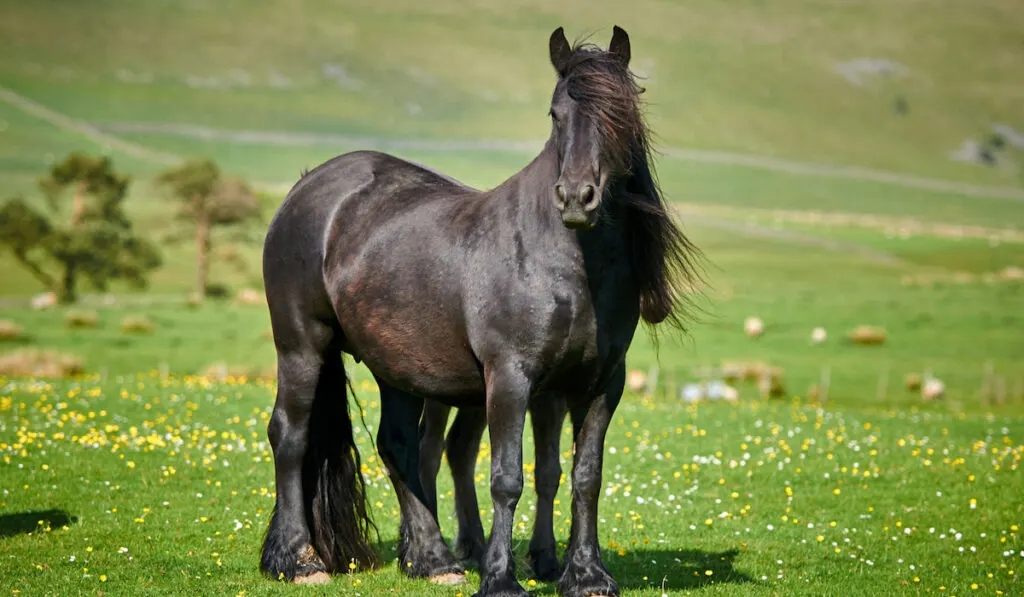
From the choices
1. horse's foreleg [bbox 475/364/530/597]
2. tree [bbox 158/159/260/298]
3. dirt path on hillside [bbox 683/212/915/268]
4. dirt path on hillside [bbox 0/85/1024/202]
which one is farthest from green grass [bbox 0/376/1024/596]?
dirt path on hillside [bbox 0/85/1024/202]

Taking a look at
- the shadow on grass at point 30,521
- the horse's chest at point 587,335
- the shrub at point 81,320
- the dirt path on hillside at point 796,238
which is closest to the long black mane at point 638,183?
the horse's chest at point 587,335

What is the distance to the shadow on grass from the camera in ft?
36.1

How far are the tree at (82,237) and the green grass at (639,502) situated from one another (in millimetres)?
50356

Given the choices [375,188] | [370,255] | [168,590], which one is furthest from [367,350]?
[168,590]

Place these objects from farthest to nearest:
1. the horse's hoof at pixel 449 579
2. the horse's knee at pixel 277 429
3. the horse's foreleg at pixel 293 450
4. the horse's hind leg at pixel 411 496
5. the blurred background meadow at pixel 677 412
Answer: the blurred background meadow at pixel 677 412 < the horse's knee at pixel 277 429 < the horse's foreleg at pixel 293 450 < the horse's hind leg at pixel 411 496 < the horse's hoof at pixel 449 579

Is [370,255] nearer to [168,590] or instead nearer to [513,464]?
[513,464]

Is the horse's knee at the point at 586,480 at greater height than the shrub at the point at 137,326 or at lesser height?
greater

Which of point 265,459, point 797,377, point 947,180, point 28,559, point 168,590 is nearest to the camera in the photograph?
point 168,590

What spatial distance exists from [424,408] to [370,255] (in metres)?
1.76

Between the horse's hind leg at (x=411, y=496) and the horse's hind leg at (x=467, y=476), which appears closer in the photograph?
the horse's hind leg at (x=411, y=496)

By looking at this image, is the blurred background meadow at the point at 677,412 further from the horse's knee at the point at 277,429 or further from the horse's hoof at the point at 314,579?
the horse's knee at the point at 277,429

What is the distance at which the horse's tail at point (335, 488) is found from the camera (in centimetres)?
971

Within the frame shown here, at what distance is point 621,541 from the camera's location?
11250 millimetres

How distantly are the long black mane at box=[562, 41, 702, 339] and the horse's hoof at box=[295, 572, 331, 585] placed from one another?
11.6 ft
